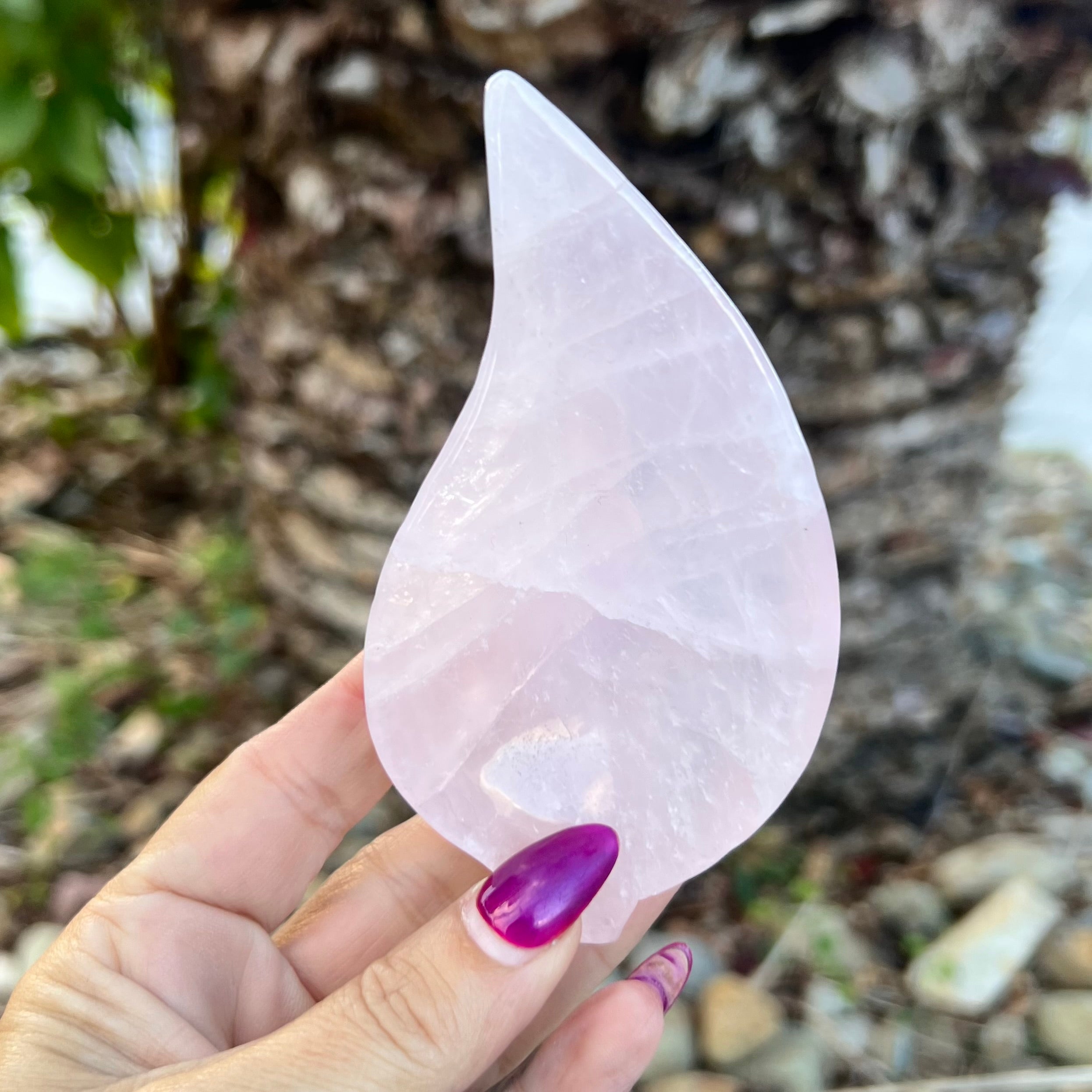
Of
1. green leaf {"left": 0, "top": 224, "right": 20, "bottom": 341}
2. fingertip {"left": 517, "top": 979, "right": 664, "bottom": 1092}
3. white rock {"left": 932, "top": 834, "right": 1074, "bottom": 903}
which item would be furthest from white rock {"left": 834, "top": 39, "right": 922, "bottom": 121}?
green leaf {"left": 0, "top": 224, "right": 20, "bottom": 341}

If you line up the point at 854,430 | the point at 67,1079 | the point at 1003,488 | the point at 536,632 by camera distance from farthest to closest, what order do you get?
1. the point at 1003,488
2. the point at 854,430
3. the point at 536,632
4. the point at 67,1079

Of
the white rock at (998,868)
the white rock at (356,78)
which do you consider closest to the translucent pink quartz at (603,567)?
the white rock at (356,78)

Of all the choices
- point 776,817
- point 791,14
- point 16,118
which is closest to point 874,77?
point 791,14

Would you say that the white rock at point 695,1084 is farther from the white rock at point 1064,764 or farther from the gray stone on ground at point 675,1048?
the white rock at point 1064,764

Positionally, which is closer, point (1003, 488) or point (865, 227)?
point (865, 227)

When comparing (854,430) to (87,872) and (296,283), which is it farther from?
(87,872)

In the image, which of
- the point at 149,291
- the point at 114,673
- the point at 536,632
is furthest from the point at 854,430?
the point at 149,291

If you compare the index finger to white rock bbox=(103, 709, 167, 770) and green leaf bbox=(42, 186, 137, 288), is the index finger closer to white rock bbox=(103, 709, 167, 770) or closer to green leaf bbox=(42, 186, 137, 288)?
white rock bbox=(103, 709, 167, 770)
